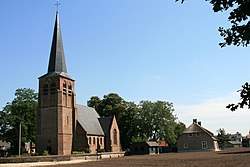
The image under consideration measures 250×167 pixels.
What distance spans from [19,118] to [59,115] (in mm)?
11708

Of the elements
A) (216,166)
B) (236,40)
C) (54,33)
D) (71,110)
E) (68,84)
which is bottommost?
(216,166)

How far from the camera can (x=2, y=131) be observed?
192 feet

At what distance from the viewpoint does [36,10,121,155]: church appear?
51438 mm

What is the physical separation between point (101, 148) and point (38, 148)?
13.7m

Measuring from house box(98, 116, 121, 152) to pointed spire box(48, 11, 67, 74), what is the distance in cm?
1656

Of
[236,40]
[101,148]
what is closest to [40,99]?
[101,148]

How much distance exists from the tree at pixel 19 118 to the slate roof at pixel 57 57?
11637 mm

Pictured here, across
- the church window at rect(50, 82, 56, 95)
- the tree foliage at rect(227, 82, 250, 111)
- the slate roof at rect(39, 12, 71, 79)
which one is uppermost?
the slate roof at rect(39, 12, 71, 79)

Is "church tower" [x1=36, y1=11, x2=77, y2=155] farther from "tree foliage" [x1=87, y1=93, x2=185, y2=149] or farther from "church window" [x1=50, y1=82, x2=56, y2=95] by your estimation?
"tree foliage" [x1=87, y1=93, x2=185, y2=149]

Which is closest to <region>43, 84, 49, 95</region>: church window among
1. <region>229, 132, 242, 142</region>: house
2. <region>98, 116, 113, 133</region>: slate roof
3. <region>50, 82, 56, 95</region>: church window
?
<region>50, 82, 56, 95</region>: church window

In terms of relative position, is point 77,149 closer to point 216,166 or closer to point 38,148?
point 38,148

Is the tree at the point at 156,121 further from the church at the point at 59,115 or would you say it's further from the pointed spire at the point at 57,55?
the pointed spire at the point at 57,55

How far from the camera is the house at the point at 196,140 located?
7172 centimetres

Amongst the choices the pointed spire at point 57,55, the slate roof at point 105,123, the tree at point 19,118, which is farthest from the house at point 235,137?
the pointed spire at point 57,55
